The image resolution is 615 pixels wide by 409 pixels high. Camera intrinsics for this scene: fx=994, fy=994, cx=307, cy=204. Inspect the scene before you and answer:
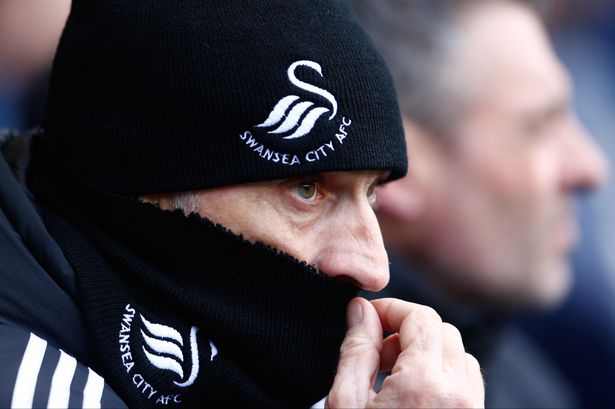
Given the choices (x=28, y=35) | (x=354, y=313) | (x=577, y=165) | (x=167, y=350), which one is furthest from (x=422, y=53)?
(x=167, y=350)

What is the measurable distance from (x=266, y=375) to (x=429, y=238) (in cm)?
219

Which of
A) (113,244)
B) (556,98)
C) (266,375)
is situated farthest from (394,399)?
(556,98)

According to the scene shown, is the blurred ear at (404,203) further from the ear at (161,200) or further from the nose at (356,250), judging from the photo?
the ear at (161,200)

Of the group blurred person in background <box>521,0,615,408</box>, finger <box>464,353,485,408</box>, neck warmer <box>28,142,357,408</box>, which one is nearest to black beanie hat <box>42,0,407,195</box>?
neck warmer <box>28,142,357,408</box>

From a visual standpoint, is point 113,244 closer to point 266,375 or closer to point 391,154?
point 266,375

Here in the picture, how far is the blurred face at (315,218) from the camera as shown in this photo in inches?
87.3

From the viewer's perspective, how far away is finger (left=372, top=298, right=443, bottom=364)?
2.07 m

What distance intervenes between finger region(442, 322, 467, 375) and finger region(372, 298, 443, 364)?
3 centimetres

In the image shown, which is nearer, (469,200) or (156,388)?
(156,388)

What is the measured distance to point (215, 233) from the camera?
85.7 inches

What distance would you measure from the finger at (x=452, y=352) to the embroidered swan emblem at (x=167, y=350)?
50 centimetres

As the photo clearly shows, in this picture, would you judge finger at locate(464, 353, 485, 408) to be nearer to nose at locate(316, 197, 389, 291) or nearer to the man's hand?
the man's hand

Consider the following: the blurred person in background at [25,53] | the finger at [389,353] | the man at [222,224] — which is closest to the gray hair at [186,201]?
the man at [222,224]

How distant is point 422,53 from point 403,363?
7.38 ft
